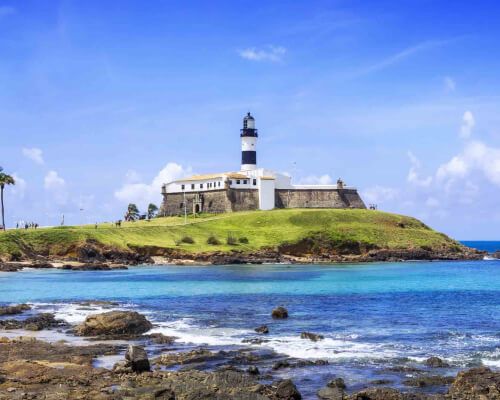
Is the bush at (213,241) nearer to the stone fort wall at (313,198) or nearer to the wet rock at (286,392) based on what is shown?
the stone fort wall at (313,198)

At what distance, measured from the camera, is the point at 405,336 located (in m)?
36.8

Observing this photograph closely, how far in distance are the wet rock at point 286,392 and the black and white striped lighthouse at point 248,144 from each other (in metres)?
135

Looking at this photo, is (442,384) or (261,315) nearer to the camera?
(442,384)

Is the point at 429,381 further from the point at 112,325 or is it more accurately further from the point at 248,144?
the point at 248,144

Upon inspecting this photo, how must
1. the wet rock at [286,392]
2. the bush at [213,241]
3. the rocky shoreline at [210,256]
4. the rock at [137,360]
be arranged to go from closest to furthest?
the wet rock at [286,392]
the rock at [137,360]
the rocky shoreline at [210,256]
the bush at [213,241]

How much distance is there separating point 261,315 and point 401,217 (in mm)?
110148

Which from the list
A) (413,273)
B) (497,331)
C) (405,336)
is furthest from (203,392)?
(413,273)

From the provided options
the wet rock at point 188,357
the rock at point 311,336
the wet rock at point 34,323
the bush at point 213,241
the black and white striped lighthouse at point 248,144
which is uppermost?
the black and white striped lighthouse at point 248,144

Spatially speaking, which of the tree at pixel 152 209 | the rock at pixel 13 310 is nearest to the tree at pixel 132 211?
the tree at pixel 152 209

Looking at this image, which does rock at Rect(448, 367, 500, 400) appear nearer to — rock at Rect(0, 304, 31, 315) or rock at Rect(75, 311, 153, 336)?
rock at Rect(75, 311, 153, 336)

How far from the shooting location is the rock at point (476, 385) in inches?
880

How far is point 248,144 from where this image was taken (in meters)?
158

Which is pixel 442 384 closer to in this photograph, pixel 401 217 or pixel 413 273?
pixel 413 273

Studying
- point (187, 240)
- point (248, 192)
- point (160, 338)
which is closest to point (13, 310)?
point (160, 338)
